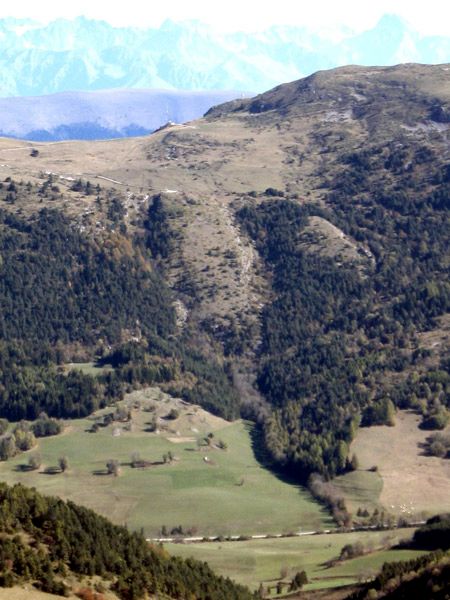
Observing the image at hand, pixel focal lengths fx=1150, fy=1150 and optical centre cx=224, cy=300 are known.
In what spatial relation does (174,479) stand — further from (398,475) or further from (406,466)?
(406,466)

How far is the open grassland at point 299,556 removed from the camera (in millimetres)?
82000

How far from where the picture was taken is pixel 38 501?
64.3m

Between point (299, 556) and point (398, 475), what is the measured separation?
28973mm

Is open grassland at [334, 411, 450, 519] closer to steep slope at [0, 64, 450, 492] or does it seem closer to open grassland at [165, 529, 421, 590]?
steep slope at [0, 64, 450, 492]

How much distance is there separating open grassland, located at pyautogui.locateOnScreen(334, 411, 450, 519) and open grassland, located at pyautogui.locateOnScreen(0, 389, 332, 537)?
5.53m

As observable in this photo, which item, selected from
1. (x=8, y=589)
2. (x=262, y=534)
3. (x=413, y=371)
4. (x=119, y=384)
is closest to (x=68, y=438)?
(x=119, y=384)

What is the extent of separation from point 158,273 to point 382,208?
40001 mm

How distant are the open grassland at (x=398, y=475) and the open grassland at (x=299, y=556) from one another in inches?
407

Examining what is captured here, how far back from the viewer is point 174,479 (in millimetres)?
115812

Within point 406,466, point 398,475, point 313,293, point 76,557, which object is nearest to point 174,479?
point 398,475

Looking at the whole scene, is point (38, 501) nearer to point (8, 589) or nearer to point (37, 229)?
point (8, 589)

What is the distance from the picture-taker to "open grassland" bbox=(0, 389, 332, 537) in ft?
347

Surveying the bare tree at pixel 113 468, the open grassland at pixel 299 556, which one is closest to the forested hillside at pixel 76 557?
the open grassland at pixel 299 556

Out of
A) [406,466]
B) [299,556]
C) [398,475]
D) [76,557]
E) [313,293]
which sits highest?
[313,293]
